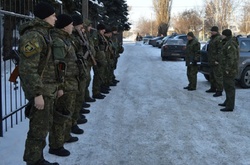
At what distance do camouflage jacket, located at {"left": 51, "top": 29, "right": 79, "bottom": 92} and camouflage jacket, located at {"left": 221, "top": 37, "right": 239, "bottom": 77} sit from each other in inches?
145

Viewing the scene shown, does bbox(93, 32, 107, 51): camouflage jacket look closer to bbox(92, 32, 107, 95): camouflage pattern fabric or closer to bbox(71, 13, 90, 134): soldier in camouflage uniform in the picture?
bbox(92, 32, 107, 95): camouflage pattern fabric

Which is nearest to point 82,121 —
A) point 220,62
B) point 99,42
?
point 99,42

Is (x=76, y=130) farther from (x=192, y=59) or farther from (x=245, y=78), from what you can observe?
(x=245, y=78)

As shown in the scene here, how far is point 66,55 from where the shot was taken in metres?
4.27

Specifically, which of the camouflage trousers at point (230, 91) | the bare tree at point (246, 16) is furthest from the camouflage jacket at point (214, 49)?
the bare tree at point (246, 16)

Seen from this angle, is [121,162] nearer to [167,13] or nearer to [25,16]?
[25,16]

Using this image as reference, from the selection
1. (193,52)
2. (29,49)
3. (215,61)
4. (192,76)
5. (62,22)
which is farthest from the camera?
(192,76)

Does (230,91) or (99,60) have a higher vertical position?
(99,60)

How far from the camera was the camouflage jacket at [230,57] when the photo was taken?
7.16m

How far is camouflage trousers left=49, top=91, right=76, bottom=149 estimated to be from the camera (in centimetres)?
430

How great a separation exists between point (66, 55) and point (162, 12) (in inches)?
1943

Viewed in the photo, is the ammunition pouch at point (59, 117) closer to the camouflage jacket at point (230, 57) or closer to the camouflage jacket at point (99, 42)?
the camouflage jacket at point (99, 42)

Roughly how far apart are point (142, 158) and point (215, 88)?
5571 millimetres

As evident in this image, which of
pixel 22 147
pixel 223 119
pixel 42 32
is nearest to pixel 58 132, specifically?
pixel 22 147
